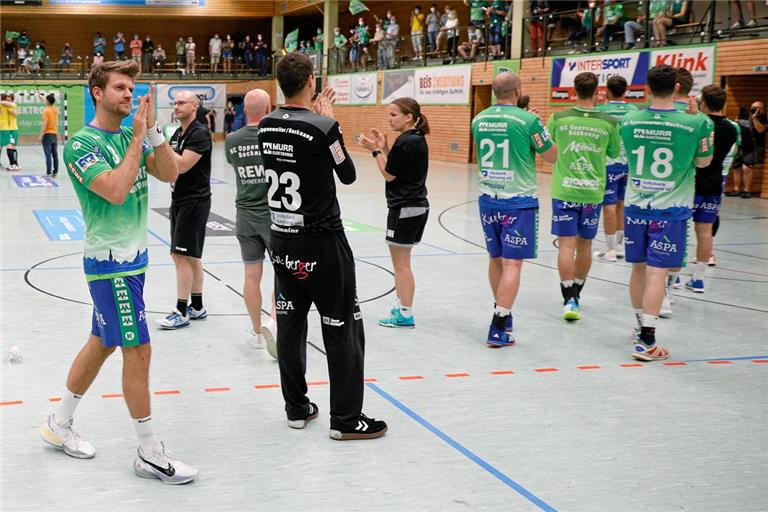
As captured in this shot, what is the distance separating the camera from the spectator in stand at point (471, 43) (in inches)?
1006

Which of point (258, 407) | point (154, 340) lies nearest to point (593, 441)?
point (258, 407)

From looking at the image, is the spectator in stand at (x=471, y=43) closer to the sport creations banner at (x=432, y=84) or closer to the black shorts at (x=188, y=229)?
the sport creations banner at (x=432, y=84)

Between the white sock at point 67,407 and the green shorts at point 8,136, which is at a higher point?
the green shorts at point 8,136

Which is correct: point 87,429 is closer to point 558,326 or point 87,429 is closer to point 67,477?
point 67,477

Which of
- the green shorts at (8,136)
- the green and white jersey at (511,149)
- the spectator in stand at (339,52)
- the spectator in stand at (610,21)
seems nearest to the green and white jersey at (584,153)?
the green and white jersey at (511,149)

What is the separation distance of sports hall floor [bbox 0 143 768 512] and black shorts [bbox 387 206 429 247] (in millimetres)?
752

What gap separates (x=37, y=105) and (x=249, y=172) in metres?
35.2

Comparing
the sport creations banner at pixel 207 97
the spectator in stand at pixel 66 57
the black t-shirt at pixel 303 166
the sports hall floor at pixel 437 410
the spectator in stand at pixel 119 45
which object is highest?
the spectator in stand at pixel 119 45

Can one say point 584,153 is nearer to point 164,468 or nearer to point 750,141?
point 164,468

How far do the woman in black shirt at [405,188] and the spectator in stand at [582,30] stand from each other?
15.4 metres

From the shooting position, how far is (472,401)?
502 cm

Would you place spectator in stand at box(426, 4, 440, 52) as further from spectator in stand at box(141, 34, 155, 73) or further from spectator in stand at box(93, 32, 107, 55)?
spectator in stand at box(93, 32, 107, 55)

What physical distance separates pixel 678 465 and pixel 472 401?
1314 millimetres

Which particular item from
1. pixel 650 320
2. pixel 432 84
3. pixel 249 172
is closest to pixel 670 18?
pixel 432 84
